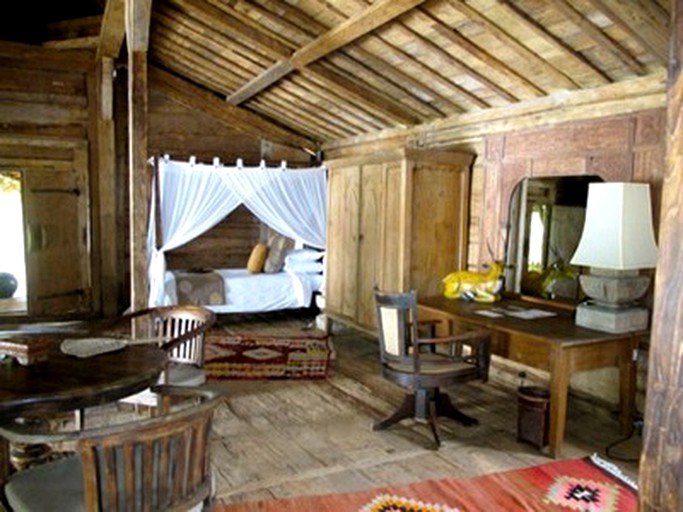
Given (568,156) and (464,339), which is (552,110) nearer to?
(568,156)

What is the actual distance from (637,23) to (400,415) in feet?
8.43

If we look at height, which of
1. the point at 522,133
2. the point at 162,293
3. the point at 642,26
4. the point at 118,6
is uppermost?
the point at 118,6

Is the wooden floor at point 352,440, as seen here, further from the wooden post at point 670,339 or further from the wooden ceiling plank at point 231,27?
the wooden ceiling plank at point 231,27

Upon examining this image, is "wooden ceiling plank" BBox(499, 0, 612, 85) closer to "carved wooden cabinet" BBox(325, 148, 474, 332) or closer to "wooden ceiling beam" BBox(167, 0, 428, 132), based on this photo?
"carved wooden cabinet" BBox(325, 148, 474, 332)

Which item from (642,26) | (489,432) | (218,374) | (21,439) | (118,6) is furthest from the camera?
(118,6)

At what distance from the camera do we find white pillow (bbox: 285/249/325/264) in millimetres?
6695

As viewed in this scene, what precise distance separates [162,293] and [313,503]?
3.78m

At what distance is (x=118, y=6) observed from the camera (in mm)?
4926

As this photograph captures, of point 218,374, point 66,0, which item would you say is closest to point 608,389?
point 218,374

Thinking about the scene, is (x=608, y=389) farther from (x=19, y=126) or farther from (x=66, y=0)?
(x=66, y=0)

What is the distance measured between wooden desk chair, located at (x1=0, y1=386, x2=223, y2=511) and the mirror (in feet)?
9.64

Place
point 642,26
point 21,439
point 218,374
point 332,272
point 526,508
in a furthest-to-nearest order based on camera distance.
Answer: point 332,272, point 218,374, point 642,26, point 526,508, point 21,439

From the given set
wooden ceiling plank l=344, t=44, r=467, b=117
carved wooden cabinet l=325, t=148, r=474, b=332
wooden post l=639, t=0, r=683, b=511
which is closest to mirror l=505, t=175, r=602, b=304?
carved wooden cabinet l=325, t=148, r=474, b=332

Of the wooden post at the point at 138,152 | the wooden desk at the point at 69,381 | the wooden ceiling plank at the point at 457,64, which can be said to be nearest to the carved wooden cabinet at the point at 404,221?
the wooden ceiling plank at the point at 457,64
